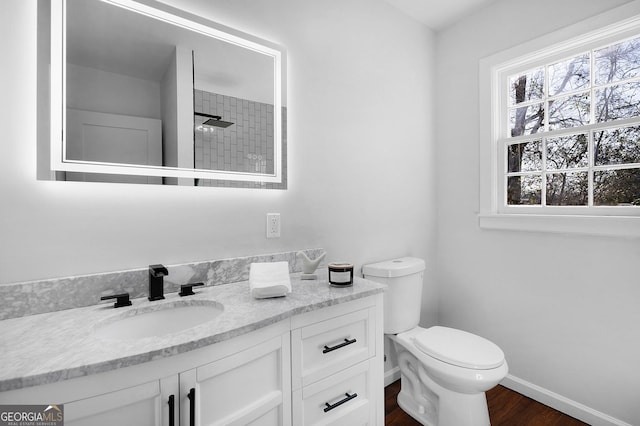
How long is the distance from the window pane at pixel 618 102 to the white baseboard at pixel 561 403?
1639 mm

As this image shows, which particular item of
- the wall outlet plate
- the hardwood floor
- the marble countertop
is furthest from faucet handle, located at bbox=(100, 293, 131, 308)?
the hardwood floor

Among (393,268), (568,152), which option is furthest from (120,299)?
(568,152)

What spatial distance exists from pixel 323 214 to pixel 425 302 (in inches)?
47.5

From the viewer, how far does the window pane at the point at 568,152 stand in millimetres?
1793

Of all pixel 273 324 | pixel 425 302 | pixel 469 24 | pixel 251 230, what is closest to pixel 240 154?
pixel 251 230

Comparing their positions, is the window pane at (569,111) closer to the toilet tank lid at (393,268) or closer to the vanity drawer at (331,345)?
the toilet tank lid at (393,268)

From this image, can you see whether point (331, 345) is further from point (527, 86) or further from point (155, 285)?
point (527, 86)

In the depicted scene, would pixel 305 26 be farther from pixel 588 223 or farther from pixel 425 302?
pixel 425 302

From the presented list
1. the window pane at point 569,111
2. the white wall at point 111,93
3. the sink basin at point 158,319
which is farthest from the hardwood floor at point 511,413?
the white wall at point 111,93

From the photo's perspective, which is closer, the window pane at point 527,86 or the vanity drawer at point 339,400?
the vanity drawer at point 339,400

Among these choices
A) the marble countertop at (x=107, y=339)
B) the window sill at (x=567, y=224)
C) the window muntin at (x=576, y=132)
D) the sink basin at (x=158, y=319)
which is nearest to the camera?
the marble countertop at (x=107, y=339)

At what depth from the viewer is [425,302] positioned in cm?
235

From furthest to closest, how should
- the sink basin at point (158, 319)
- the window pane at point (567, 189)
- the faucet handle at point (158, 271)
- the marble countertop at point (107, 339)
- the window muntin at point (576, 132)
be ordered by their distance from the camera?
the window pane at point (567, 189), the window muntin at point (576, 132), the faucet handle at point (158, 271), the sink basin at point (158, 319), the marble countertop at point (107, 339)

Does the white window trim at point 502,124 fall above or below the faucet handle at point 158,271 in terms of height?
above
